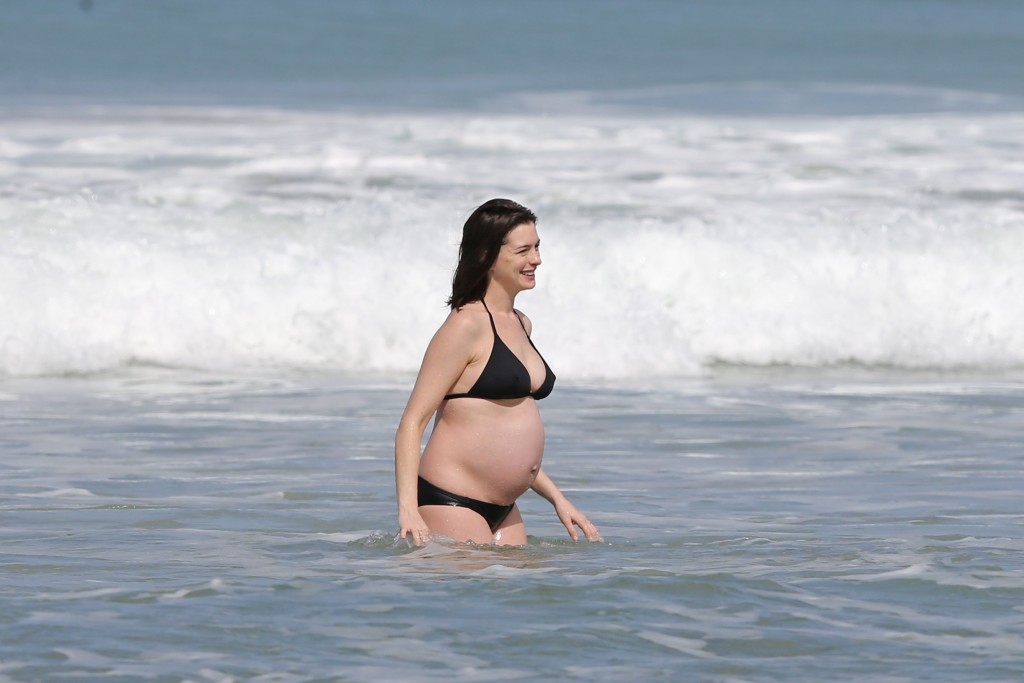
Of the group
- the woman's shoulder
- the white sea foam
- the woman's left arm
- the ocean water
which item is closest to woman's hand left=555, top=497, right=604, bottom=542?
the woman's left arm

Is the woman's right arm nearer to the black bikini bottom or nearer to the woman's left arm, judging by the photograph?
the black bikini bottom

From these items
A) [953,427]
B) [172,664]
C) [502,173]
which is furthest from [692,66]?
[172,664]

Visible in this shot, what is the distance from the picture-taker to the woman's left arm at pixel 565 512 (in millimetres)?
5977

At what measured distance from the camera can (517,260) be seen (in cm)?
574

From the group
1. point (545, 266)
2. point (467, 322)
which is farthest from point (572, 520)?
point (545, 266)

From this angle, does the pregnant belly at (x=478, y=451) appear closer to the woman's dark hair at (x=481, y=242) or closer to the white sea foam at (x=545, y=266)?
the woman's dark hair at (x=481, y=242)

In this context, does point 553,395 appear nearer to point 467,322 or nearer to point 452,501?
point 452,501

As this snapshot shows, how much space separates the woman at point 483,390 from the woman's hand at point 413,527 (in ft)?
0.32

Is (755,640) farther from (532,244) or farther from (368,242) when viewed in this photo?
(368,242)

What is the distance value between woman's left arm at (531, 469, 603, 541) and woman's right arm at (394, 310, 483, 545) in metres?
0.49

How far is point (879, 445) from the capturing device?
28.7ft

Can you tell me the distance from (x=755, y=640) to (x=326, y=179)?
44.0ft

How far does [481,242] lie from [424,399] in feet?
1.87

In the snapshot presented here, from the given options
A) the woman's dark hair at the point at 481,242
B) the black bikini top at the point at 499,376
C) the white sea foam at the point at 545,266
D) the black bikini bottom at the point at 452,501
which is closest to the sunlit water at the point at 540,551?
the black bikini bottom at the point at 452,501
